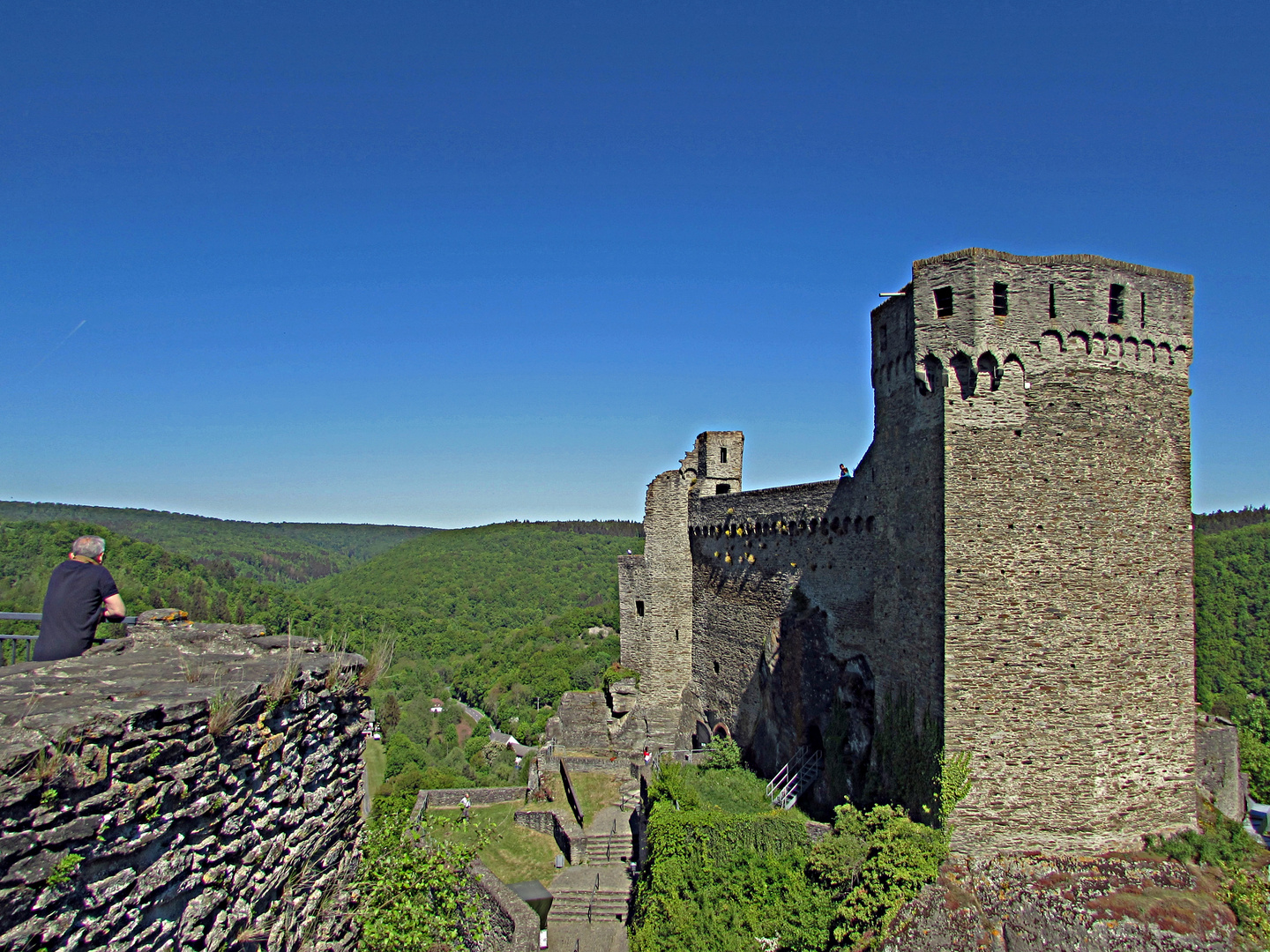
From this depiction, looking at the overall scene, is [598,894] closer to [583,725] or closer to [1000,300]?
[583,725]

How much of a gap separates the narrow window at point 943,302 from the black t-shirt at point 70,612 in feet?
45.2

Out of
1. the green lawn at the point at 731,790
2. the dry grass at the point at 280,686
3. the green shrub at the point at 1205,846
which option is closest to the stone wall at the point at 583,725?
the green lawn at the point at 731,790

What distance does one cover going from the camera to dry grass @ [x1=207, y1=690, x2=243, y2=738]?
15.5ft

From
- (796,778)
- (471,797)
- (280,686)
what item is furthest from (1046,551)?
(471,797)

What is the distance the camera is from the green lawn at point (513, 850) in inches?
853

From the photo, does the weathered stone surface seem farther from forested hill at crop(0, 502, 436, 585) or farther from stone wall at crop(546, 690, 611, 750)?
forested hill at crop(0, 502, 436, 585)

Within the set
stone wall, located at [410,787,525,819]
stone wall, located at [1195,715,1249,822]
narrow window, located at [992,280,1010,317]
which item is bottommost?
stone wall, located at [410,787,525,819]

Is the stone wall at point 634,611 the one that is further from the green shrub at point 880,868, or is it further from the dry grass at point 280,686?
the dry grass at point 280,686

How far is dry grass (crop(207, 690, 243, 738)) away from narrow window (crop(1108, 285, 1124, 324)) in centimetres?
1554

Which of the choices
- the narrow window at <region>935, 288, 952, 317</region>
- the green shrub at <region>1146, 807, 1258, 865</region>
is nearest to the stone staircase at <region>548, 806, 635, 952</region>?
the green shrub at <region>1146, 807, 1258, 865</region>

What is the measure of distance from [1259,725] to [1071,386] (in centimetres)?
3199

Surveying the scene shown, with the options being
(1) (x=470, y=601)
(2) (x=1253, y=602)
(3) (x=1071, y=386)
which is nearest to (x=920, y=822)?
(3) (x=1071, y=386)

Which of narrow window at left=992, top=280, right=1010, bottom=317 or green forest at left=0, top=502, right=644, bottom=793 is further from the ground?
narrow window at left=992, top=280, right=1010, bottom=317

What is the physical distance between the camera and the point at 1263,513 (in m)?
88.4
